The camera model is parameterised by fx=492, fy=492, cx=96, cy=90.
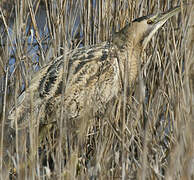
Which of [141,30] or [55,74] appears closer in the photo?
[55,74]

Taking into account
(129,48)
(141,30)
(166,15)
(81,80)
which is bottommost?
(81,80)

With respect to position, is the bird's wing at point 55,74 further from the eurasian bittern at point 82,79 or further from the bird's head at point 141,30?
the bird's head at point 141,30

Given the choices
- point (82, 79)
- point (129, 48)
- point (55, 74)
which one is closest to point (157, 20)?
point (129, 48)

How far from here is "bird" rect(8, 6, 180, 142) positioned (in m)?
3.01

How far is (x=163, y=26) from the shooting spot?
10.6ft

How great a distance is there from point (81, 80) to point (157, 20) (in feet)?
1.99

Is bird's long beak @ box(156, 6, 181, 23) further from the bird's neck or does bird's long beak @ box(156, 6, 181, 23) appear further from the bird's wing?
the bird's wing

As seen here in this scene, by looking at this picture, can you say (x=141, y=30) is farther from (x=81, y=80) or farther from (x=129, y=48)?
(x=81, y=80)

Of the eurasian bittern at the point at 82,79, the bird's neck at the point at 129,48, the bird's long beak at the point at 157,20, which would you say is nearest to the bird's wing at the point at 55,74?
the eurasian bittern at the point at 82,79

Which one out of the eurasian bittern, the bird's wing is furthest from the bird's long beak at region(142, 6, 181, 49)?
the bird's wing

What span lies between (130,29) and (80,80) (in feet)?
1.54

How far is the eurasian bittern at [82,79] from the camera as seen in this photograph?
3.01 meters

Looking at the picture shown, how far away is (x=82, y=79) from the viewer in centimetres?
307

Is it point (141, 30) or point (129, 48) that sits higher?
point (141, 30)
